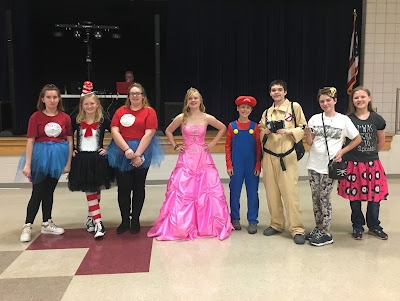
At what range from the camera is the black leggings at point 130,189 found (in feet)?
10.4

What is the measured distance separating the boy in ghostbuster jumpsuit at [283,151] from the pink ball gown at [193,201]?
1.59 ft

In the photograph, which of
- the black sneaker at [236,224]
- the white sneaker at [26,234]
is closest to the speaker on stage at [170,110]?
the black sneaker at [236,224]

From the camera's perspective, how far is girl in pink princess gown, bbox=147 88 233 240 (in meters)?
3.15

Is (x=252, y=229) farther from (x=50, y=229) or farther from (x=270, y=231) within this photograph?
(x=50, y=229)

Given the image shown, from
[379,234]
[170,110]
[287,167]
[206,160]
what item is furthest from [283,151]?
[170,110]

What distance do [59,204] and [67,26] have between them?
4460 millimetres

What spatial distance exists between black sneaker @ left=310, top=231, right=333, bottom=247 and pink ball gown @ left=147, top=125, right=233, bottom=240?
71cm

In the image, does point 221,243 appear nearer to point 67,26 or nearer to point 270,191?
point 270,191

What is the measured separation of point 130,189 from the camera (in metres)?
3.24

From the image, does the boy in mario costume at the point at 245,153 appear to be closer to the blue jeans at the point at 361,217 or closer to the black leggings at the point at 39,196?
the blue jeans at the point at 361,217

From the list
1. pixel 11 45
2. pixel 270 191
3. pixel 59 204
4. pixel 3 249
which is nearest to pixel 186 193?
pixel 270 191

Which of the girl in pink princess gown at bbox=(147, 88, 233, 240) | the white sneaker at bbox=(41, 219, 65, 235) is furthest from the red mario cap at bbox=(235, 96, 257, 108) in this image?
the white sneaker at bbox=(41, 219, 65, 235)

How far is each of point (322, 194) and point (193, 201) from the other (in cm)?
107

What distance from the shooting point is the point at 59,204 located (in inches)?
170
